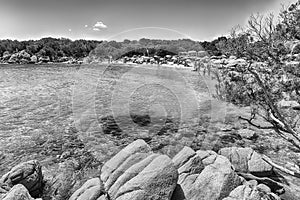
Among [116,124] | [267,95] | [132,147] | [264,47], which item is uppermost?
[264,47]

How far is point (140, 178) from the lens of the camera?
19.2 feet

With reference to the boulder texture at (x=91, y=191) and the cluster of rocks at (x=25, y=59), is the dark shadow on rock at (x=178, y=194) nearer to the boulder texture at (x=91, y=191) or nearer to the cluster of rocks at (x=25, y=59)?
the boulder texture at (x=91, y=191)

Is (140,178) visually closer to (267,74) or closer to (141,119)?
(267,74)

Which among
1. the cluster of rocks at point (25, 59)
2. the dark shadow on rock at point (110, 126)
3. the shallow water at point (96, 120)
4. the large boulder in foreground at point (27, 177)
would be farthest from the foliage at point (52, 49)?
the large boulder in foreground at point (27, 177)

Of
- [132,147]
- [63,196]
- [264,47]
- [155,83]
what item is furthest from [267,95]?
[155,83]

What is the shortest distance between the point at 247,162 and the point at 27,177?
27.2ft

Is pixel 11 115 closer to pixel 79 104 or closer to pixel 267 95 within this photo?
pixel 79 104

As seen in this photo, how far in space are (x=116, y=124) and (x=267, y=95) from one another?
39.9 feet

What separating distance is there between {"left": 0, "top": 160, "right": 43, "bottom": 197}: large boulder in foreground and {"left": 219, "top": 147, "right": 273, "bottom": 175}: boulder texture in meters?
7.51

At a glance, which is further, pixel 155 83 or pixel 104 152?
pixel 155 83

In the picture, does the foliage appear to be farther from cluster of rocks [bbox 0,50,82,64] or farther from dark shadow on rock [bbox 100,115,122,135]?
dark shadow on rock [bbox 100,115,122,135]

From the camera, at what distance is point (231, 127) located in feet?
49.5

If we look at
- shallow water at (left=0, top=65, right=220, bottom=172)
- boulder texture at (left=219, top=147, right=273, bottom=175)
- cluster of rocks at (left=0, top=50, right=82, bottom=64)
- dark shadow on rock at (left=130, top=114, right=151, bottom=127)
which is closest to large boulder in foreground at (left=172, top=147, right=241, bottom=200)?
boulder texture at (left=219, top=147, right=273, bottom=175)

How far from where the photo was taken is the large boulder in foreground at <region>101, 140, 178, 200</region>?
18.4 feet
